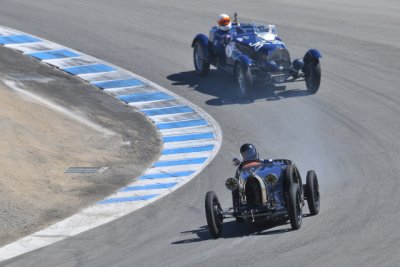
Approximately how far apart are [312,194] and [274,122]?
29.4 feet

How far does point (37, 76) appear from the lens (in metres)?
30.9

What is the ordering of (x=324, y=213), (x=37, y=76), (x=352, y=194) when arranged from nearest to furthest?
(x=324, y=213) < (x=352, y=194) < (x=37, y=76)

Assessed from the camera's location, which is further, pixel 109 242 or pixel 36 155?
pixel 36 155

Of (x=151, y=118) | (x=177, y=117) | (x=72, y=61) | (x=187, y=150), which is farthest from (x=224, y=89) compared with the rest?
(x=72, y=61)

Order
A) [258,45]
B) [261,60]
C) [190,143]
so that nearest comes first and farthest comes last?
[190,143], [261,60], [258,45]

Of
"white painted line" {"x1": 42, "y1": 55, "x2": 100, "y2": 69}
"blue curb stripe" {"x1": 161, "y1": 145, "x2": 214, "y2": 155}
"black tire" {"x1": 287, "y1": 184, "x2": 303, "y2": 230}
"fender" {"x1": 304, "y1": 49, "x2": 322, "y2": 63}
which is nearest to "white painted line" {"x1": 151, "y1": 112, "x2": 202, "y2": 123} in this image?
→ "blue curb stripe" {"x1": 161, "y1": 145, "x2": 214, "y2": 155}

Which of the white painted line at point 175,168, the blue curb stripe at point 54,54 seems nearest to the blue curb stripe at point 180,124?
the white painted line at point 175,168

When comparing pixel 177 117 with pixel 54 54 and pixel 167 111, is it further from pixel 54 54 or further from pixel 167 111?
pixel 54 54

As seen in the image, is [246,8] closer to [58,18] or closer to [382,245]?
[58,18]

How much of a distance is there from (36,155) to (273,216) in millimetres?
8036

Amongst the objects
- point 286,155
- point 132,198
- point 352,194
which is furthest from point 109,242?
point 286,155

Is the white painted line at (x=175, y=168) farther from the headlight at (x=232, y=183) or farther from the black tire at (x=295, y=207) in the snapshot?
the black tire at (x=295, y=207)

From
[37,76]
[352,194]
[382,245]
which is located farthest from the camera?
[37,76]

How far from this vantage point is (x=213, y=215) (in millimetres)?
16625
